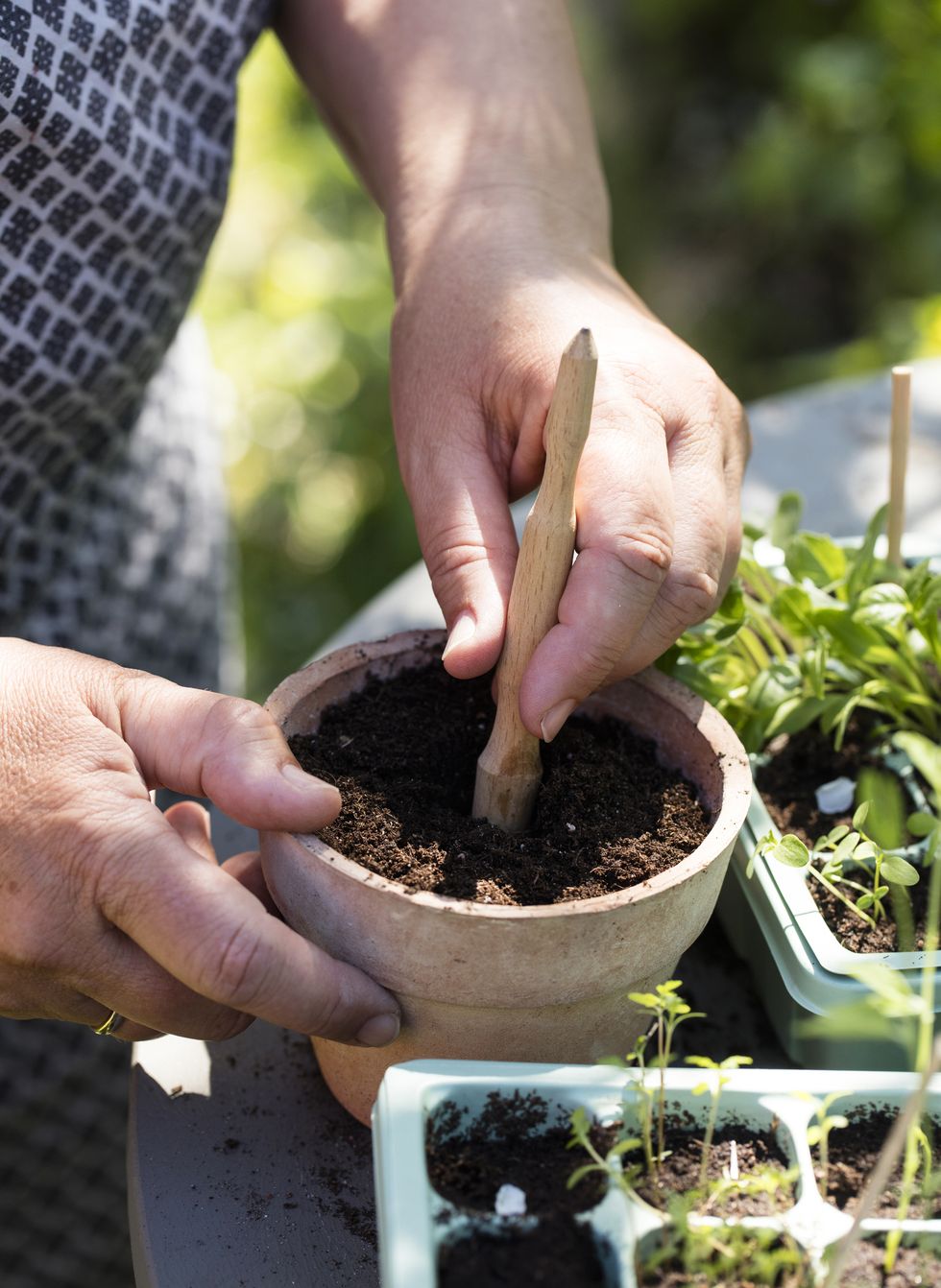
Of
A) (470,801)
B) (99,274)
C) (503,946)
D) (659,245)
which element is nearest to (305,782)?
Result: (503,946)

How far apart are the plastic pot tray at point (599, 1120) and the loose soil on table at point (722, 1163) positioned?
0.01 m

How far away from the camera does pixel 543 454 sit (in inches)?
49.4

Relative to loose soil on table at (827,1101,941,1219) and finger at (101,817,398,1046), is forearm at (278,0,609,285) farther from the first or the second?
loose soil on table at (827,1101,941,1219)

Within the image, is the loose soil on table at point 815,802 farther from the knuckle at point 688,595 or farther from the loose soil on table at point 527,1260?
the loose soil on table at point 527,1260

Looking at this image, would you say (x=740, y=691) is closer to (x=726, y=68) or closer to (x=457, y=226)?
(x=457, y=226)

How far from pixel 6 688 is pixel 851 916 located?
→ 822 mm

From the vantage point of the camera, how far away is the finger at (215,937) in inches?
37.7

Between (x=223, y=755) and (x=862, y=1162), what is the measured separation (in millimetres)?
605

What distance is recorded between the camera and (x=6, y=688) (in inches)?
43.0

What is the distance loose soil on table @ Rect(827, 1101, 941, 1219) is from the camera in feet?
3.01

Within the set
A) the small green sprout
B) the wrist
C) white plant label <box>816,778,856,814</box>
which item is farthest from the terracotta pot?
the wrist

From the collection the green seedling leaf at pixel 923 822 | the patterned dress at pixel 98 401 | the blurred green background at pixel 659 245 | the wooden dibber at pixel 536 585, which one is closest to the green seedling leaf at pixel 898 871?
the green seedling leaf at pixel 923 822

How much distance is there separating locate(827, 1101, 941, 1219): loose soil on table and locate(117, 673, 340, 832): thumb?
483 millimetres

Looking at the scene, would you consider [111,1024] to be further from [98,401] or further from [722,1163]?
[98,401]
